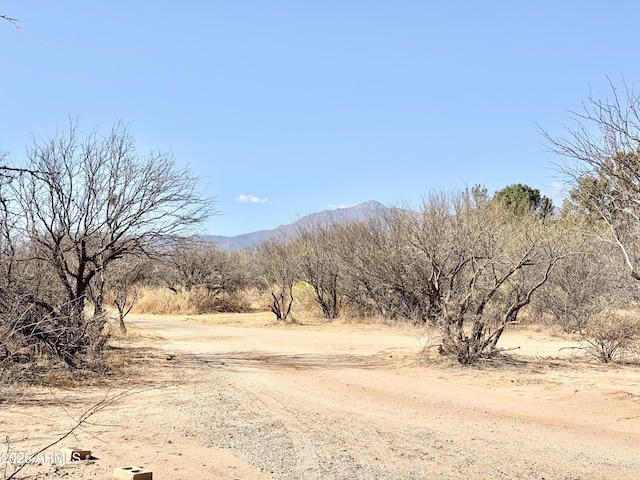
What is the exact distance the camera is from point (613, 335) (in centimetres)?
1434

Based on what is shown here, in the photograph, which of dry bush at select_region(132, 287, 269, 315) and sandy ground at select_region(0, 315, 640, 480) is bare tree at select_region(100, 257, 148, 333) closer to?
sandy ground at select_region(0, 315, 640, 480)

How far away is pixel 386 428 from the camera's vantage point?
8.13m

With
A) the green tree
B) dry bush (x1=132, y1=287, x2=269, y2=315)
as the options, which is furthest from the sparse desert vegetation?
the green tree

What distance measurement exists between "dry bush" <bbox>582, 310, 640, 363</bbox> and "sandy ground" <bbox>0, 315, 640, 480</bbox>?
0.58 m

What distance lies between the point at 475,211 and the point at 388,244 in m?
6.44

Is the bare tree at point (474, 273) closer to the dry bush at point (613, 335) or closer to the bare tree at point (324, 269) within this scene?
the dry bush at point (613, 335)

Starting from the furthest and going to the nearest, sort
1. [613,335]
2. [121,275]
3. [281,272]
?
[281,272] < [121,275] < [613,335]

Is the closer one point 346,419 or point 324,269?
point 346,419

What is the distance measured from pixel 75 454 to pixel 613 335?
41.4ft

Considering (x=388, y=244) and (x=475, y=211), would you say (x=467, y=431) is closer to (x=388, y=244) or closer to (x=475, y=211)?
(x=475, y=211)

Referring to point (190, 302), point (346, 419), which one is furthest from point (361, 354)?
point (190, 302)

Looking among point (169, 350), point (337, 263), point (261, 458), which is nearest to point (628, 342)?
point (261, 458)

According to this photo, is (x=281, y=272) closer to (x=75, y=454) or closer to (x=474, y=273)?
(x=474, y=273)

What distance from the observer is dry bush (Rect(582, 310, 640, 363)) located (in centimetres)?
1423
